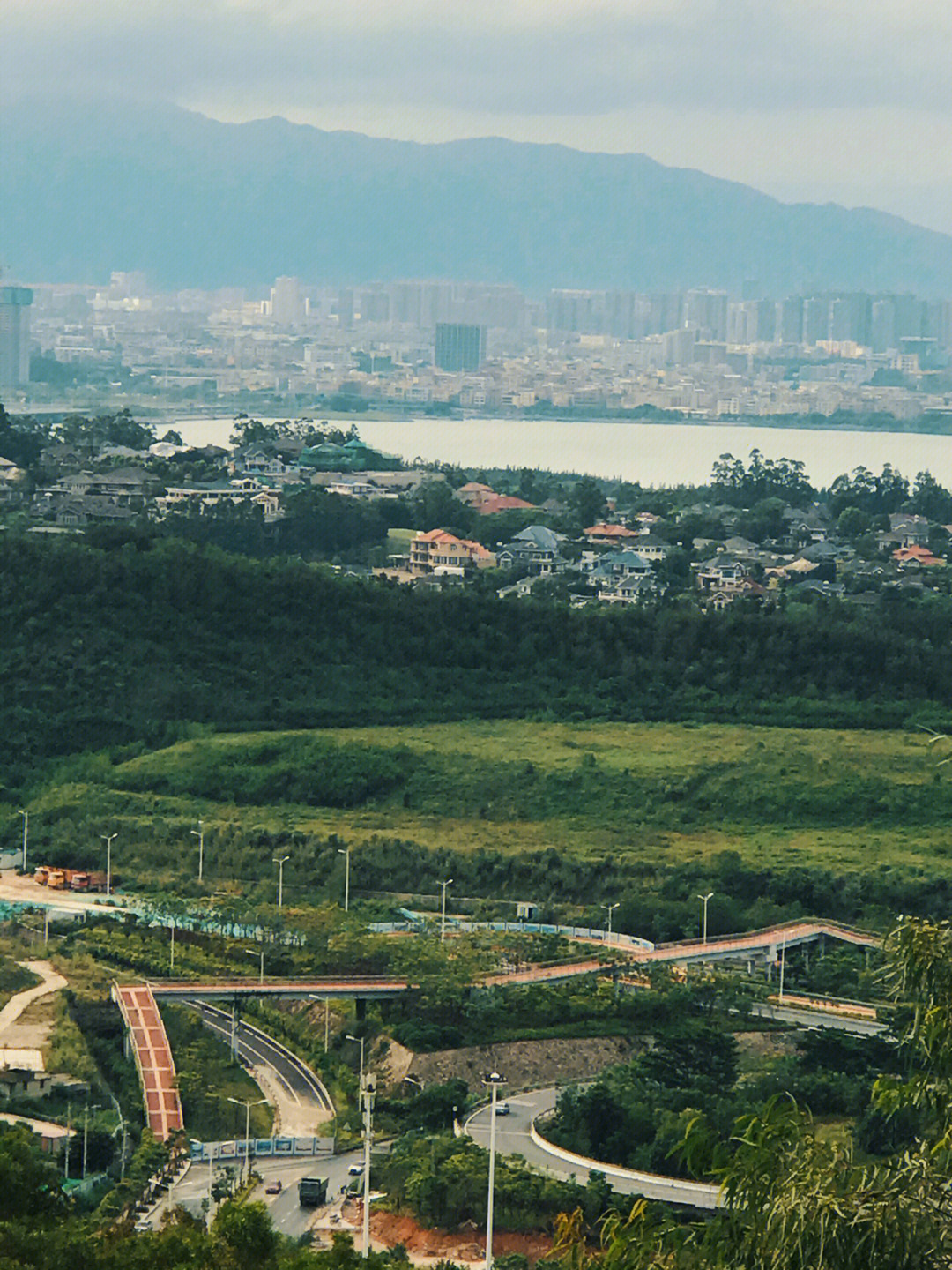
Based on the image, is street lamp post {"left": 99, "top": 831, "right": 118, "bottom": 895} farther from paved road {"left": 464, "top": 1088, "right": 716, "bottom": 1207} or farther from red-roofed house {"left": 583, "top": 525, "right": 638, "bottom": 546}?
red-roofed house {"left": 583, "top": 525, "right": 638, "bottom": 546}

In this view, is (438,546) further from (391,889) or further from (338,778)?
(391,889)

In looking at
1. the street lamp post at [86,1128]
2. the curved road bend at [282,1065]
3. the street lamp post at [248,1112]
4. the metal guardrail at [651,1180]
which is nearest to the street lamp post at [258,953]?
the curved road bend at [282,1065]

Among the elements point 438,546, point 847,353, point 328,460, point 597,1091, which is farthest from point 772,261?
point 597,1091

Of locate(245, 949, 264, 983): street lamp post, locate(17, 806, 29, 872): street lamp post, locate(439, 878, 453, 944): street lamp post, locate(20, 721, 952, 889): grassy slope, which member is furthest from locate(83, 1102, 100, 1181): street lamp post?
locate(20, 721, 952, 889): grassy slope

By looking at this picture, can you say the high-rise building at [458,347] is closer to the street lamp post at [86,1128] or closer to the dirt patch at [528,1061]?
the dirt patch at [528,1061]

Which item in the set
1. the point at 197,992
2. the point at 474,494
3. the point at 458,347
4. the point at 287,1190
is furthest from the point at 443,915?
the point at 458,347
